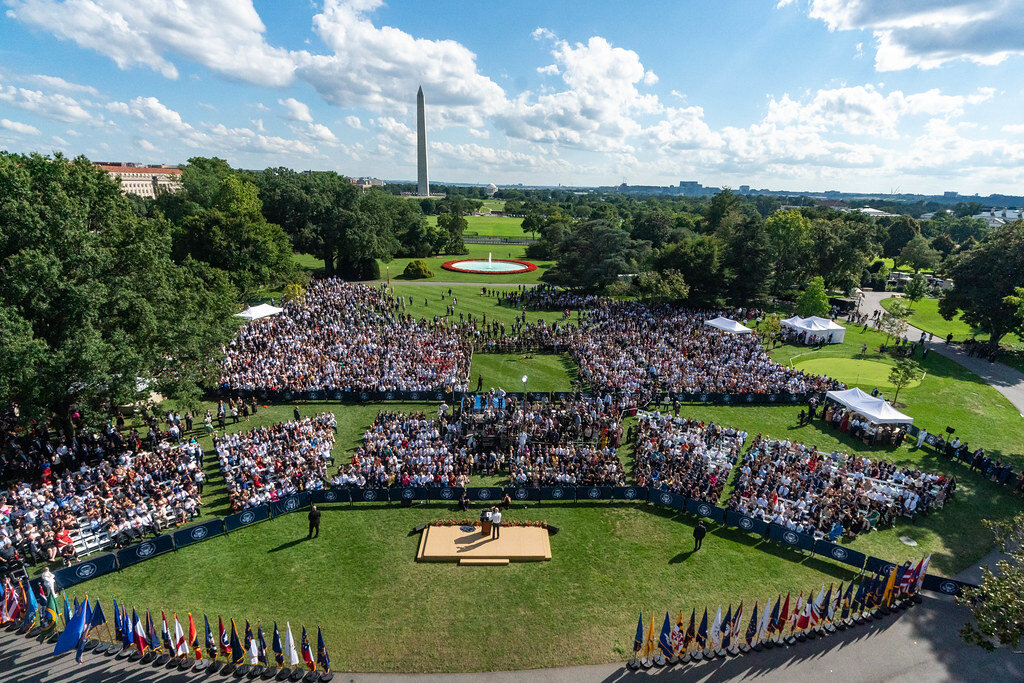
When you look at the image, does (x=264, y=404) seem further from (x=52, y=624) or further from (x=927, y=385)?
(x=927, y=385)

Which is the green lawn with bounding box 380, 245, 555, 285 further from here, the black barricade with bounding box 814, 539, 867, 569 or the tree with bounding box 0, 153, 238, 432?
the black barricade with bounding box 814, 539, 867, 569

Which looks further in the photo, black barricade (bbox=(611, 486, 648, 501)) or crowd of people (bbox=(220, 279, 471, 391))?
crowd of people (bbox=(220, 279, 471, 391))

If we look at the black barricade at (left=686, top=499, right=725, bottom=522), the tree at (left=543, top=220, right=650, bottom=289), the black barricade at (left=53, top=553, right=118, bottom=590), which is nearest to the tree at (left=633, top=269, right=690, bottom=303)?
the tree at (left=543, top=220, right=650, bottom=289)

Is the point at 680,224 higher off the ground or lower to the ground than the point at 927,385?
higher

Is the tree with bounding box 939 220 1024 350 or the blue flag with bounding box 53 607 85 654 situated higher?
the tree with bounding box 939 220 1024 350

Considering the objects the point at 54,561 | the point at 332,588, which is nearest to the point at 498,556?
the point at 332,588

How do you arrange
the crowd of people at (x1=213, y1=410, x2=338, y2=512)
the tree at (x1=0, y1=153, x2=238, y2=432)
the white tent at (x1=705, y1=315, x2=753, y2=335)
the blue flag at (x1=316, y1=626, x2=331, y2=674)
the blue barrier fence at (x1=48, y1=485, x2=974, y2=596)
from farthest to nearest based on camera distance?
the white tent at (x1=705, y1=315, x2=753, y2=335) → the crowd of people at (x1=213, y1=410, x2=338, y2=512) → the tree at (x1=0, y1=153, x2=238, y2=432) → the blue barrier fence at (x1=48, y1=485, x2=974, y2=596) → the blue flag at (x1=316, y1=626, x2=331, y2=674)

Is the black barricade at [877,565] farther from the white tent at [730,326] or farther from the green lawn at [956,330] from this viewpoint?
the green lawn at [956,330]
